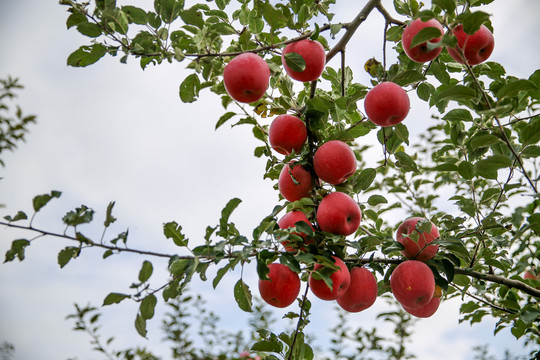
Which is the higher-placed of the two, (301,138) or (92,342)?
(301,138)

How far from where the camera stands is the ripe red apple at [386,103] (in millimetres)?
1830

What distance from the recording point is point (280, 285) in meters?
1.64

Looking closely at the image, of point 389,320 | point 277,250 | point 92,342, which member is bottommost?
point 92,342

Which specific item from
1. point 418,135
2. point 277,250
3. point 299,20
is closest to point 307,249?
point 277,250

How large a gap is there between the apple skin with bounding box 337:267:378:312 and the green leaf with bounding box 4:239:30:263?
52.7 inches

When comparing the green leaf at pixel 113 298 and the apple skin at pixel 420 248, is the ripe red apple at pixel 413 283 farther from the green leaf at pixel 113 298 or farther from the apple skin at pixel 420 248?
the green leaf at pixel 113 298

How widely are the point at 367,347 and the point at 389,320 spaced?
1.37 feet

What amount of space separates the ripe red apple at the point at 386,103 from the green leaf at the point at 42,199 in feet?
4.49

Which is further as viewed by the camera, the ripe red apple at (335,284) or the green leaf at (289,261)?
the ripe red apple at (335,284)

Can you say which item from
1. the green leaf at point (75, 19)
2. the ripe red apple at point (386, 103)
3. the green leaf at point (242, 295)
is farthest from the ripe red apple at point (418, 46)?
the green leaf at point (75, 19)

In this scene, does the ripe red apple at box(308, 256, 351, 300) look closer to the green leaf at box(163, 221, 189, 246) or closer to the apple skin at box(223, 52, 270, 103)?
the green leaf at box(163, 221, 189, 246)

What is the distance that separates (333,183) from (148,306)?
0.97m

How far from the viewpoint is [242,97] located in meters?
1.82

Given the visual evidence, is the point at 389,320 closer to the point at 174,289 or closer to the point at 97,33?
the point at 174,289
